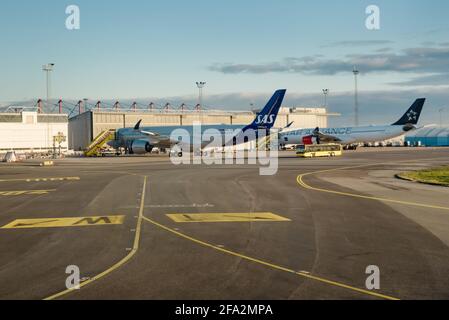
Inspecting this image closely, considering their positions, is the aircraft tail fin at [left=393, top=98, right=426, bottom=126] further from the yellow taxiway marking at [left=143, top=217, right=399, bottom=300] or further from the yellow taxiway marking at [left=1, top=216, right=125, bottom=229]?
the yellow taxiway marking at [left=143, top=217, right=399, bottom=300]

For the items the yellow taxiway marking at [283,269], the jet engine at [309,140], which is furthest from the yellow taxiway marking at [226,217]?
the jet engine at [309,140]

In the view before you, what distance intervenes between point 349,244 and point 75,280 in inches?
291

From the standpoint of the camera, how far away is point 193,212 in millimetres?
21250

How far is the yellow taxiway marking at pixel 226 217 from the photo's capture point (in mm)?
18953

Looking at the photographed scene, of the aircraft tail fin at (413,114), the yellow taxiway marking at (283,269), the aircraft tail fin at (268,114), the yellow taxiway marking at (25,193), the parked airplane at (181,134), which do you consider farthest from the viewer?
the aircraft tail fin at (413,114)

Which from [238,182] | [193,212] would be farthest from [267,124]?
[193,212]

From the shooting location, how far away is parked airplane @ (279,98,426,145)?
94250mm

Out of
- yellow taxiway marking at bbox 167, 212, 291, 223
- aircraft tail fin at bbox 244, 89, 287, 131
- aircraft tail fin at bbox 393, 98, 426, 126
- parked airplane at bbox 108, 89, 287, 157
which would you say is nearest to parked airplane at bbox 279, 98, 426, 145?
aircraft tail fin at bbox 393, 98, 426, 126

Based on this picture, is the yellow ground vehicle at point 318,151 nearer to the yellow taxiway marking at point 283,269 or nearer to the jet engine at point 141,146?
the jet engine at point 141,146

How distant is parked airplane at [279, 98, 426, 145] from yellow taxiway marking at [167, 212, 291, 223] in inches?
3149

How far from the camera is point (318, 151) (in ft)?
252

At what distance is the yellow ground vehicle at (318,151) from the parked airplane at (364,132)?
19.2m

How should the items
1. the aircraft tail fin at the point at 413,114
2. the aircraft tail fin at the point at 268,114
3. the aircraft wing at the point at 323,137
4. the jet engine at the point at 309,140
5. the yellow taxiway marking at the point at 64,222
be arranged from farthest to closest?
the jet engine at the point at 309,140 < the aircraft wing at the point at 323,137 < the aircraft tail fin at the point at 413,114 < the aircraft tail fin at the point at 268,114 < the yellow taxiway marking at the point at 64,222
